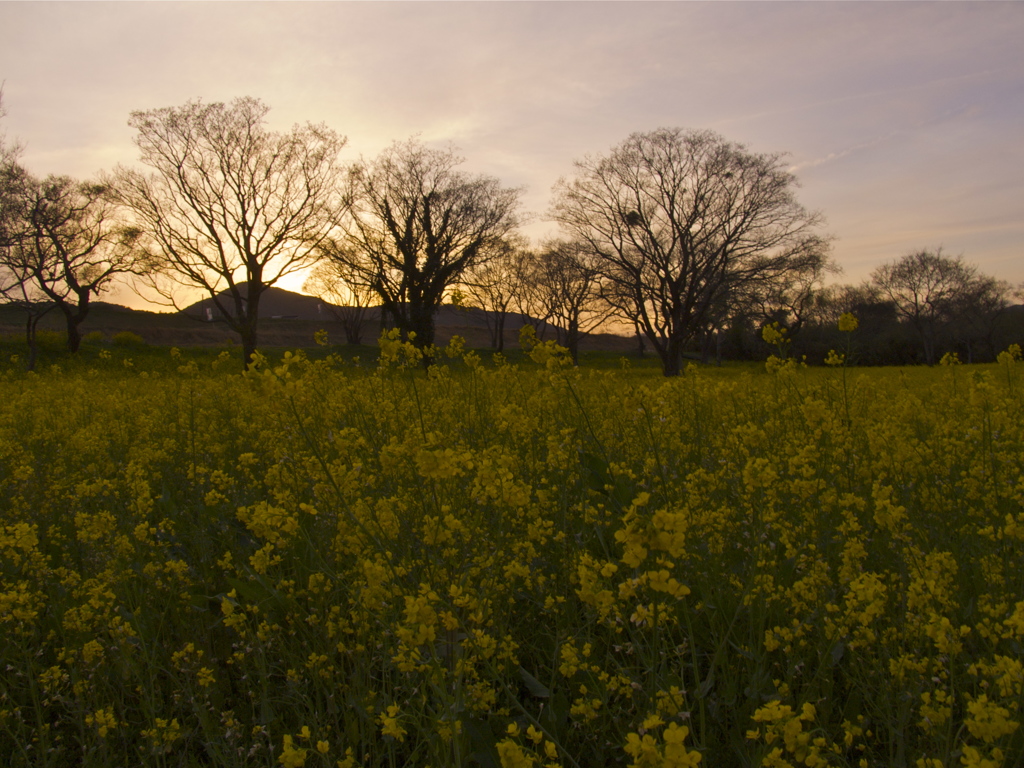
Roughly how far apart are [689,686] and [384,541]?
1.24 metres

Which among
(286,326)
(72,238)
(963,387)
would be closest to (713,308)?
(963,387)

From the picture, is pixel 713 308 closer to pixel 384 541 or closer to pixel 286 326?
pixel 384 541

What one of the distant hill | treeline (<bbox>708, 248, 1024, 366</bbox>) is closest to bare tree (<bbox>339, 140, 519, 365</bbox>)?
the distant hill

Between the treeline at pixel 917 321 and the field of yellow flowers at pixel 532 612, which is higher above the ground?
the treeline at pixel 917 321

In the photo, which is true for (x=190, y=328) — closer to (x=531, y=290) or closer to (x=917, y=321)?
(x=531, y=290)

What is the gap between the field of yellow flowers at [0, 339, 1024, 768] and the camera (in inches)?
65.6

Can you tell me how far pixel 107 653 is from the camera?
249cm

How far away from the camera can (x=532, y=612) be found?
261cm

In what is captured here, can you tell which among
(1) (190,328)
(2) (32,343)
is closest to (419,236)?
(2) (32,343)

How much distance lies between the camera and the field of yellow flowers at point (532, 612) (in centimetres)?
167

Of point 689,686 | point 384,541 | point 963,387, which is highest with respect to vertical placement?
point 963,387

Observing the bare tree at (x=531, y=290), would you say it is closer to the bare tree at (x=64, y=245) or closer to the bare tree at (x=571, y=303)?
the bare tree at (x=571, y=303)

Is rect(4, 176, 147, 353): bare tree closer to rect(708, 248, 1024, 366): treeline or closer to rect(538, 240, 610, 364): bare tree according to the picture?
rect(538, 240, 610, 364): bare tree

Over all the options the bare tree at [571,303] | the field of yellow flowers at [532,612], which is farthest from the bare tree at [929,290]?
the field of yellow flowers at [532,612]
